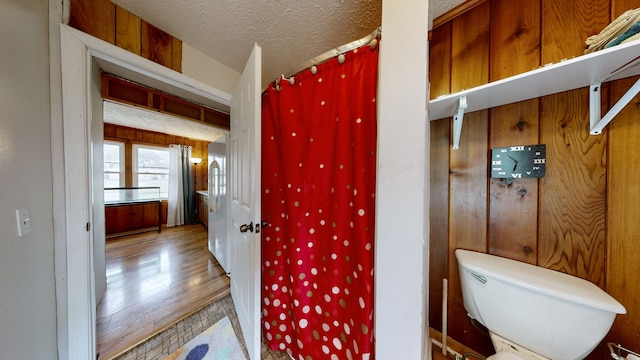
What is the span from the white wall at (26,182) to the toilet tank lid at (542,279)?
190cm

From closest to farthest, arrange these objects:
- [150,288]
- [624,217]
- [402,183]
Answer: [402,183] → [624,217] → [150,288]

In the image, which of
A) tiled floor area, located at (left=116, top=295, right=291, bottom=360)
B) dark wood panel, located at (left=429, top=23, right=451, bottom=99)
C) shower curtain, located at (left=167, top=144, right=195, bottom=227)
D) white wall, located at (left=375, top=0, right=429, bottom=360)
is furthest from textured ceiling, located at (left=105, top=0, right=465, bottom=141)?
shower curtain, located at (left=167, top=144, right=195, bottom=227)

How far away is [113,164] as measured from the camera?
3811 mm

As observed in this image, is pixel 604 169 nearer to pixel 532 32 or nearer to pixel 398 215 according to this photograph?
pixel 532 32

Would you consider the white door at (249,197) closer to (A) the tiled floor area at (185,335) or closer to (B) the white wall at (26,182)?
(A) the tiled floor area at (185,335)

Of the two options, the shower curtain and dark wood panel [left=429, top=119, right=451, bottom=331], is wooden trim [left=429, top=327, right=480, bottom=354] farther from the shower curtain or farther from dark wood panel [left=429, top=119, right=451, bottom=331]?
the shower curtain

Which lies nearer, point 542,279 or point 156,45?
point 542,279

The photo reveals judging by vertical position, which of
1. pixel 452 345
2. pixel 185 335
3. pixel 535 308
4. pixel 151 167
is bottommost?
pixel 185 335

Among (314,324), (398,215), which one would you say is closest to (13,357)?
(314,324)

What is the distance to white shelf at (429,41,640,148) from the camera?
0.63m

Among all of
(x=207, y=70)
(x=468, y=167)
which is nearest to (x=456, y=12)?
(x=468, y=167)

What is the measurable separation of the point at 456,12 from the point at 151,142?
5575mm

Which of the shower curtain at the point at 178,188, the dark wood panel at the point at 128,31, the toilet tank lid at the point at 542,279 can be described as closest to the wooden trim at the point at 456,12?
the toilet tank lid at the point at 542,279

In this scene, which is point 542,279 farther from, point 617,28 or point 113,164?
point 113,164
